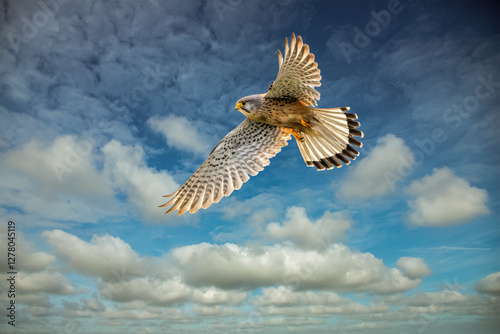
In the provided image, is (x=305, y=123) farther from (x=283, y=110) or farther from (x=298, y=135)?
(x=283, y=110)

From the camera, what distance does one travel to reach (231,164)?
27.7 ft

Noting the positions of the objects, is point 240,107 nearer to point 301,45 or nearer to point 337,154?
point 301,45

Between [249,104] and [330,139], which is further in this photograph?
[330,139]

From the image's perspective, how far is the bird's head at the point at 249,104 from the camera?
7.19 m

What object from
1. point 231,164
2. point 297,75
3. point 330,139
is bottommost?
point 231,164

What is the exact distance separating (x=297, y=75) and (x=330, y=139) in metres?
1.75

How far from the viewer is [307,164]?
26.2ft

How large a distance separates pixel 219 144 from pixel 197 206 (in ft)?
5.99

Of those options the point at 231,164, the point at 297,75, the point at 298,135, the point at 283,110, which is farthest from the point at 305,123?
the point at 231,164

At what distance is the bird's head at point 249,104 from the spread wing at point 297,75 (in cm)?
26

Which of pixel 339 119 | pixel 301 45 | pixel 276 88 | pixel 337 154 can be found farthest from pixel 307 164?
pixel 301 45

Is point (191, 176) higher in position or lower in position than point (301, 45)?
lower

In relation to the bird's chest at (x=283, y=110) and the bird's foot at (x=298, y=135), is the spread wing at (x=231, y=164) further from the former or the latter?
the bird's chest at (x=283, y=110)

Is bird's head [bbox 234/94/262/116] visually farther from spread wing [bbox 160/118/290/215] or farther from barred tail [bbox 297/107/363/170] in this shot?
barred tail [bbox 297/107/363/170]
